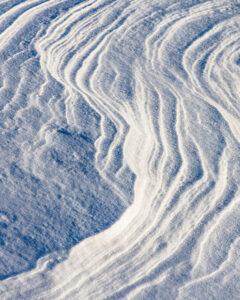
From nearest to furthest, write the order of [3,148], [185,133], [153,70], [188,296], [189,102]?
[188,296]
[3,148]
[185,133]
[189,102]
[153,70]

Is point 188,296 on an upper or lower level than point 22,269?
lower

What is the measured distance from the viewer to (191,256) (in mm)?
2049

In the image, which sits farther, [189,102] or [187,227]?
[189,102]

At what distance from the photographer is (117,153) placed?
2500 millimetres

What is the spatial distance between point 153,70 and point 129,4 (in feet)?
3.41

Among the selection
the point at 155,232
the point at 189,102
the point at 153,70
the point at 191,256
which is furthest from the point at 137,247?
the point at 153,70

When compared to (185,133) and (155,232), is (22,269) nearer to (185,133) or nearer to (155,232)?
(155,232)

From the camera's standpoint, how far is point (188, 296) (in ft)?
6.28

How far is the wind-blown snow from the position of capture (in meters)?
1.99

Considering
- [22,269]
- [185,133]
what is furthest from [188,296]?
[185,133]

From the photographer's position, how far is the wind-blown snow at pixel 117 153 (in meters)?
1.99

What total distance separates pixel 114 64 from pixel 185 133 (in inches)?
35.6

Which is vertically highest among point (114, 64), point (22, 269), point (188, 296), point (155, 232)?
point (114, 64)

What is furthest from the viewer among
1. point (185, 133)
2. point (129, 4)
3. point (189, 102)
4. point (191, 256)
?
point (129, 4)
